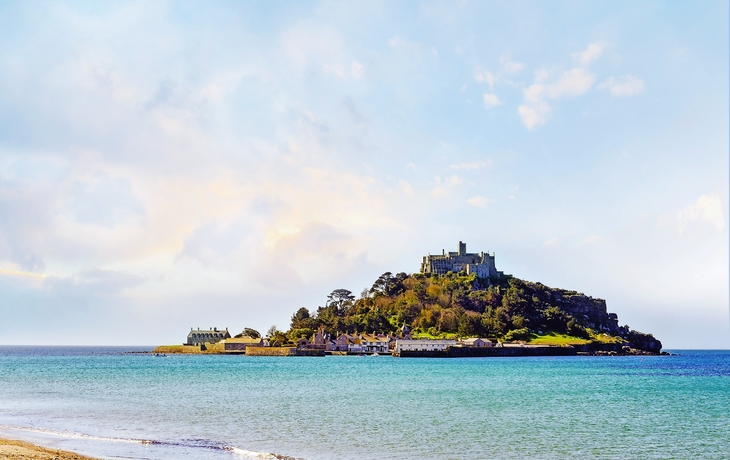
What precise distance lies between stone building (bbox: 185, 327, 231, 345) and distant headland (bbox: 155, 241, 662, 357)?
28cm

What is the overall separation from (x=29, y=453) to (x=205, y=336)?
165 m

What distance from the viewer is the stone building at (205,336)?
592 feet

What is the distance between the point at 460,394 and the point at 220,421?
72.5 ft

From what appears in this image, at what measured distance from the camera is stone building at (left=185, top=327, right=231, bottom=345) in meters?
180

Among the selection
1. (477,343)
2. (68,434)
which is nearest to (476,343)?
(477,343)

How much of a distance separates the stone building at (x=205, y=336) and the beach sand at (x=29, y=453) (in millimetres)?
158113

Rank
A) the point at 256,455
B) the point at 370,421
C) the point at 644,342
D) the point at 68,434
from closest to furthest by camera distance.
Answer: the point at 256,455
the point at 68,434
the point at 370,421
the point at 644,342

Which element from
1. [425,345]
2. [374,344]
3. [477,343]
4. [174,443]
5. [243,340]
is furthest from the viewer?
[243,340]

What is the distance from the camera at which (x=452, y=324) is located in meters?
163

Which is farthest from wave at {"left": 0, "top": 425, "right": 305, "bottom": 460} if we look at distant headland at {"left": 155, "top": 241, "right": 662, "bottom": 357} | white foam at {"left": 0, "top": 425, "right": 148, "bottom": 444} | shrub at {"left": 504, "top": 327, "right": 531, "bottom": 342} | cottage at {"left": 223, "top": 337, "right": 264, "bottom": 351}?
shrub at {"left": 504, "top": 327, "right": 531, "bottom": 342}

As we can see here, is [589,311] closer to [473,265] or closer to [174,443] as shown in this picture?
[473,265]

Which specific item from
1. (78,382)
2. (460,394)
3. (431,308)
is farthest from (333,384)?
(431,308)

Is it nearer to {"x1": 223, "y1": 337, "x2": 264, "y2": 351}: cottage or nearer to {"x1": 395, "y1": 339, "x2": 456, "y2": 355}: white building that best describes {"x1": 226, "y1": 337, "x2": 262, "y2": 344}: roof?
{"x1": 223, "y1": 337, "x2": 264, "y2": 351}: cottage

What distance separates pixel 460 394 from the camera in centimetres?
4928
